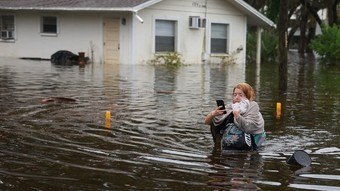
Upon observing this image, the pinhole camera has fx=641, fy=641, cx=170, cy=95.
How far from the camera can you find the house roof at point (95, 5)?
92.4ft

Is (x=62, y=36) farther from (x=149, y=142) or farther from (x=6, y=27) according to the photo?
(x=149, y=142)

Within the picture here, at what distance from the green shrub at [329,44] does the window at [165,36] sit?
23.2ft

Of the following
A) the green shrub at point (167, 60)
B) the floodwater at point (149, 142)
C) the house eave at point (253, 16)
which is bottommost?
the floodwater at point (149, 142)

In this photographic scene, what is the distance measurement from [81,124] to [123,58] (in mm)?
19353

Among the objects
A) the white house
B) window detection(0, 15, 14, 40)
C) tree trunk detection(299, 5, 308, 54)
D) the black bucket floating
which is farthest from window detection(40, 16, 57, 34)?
the black bucket floating

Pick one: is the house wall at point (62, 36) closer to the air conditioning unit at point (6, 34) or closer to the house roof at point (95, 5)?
the air conditioning unit at point (6, 34)

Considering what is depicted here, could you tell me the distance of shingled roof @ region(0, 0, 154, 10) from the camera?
28.4 m

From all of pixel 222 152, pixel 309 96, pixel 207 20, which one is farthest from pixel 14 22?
pixel 222 152

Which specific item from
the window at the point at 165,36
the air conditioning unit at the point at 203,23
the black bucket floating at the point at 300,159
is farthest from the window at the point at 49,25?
the black bucket floating at the point at 300,159

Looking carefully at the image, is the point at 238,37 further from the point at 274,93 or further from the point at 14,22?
the point at 274,93

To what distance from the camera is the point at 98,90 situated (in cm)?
1616

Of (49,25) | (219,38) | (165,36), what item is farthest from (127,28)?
(219,38)

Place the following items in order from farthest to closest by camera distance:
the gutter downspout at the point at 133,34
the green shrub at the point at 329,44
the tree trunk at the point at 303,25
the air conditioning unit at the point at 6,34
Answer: the tree trunk at the point at 303,25
the air conditioning unit at the point at 6,34
the green shrub at the point at 329,44
the gutter downspout at the point at 133,34

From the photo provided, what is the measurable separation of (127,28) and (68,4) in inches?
142
